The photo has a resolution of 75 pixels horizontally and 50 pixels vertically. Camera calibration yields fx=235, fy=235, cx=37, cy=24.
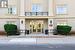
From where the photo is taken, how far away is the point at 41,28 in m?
48.8

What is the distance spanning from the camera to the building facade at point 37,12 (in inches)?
1812

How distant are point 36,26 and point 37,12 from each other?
3.36 m

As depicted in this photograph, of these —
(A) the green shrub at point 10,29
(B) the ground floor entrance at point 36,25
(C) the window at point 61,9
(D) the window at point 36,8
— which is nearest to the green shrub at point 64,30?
(C) the window at point 61,9

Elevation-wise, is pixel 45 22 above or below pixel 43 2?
below

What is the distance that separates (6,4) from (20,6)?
316 centimetres

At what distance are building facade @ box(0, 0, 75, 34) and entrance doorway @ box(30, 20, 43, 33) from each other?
2.24 ft

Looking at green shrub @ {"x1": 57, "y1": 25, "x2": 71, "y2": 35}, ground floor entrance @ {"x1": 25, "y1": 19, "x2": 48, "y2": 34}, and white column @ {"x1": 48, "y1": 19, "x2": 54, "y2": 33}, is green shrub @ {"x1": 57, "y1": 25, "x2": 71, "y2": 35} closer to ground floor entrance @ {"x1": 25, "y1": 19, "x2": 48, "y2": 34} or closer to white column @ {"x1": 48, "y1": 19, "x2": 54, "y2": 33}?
white column @ {"x1": 48, "y1": 19, "x2": 54, "y2": 33}

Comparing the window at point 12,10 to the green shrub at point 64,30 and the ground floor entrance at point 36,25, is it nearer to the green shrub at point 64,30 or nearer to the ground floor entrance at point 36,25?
the ground floor entrance at point 36,25

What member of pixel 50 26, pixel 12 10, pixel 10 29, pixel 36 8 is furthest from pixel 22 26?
pixel 50 26

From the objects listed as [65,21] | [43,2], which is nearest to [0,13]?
[43,2]

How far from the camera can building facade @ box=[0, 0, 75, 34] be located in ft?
151

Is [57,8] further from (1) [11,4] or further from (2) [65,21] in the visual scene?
(1) [11,4]

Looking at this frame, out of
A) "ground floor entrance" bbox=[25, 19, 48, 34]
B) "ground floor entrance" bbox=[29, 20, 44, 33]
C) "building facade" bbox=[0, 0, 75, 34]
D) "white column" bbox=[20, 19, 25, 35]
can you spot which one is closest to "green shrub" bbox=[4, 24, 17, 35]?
"white column" bbox=[20, 19, 25, 35]

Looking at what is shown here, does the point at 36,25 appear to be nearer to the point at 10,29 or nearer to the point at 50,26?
the point at 50,26
